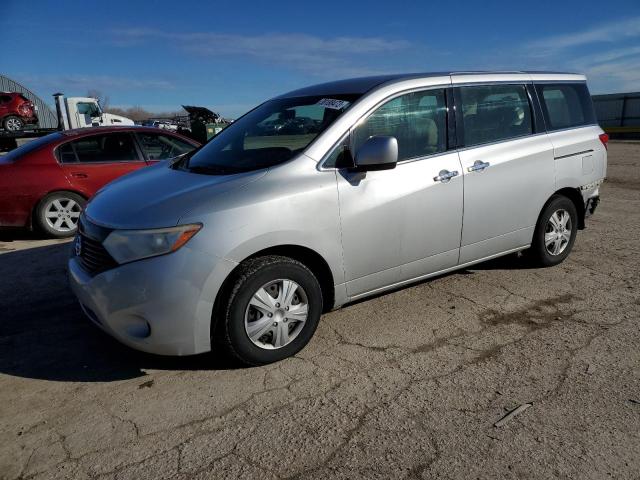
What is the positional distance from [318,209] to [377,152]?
527mm

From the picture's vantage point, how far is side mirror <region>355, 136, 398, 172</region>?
3.13 metres

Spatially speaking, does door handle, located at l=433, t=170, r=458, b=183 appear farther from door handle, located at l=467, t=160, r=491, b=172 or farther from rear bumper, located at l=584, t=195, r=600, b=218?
rear bumper, located at l=584, t=195, r=600, b=218

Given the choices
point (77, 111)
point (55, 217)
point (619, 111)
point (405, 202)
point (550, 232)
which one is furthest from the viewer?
point (619, 111)

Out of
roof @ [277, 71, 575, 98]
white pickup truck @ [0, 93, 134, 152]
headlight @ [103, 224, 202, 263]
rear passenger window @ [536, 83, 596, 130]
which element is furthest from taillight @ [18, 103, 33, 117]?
rear passenger window @ [536, 83, 596, 130]

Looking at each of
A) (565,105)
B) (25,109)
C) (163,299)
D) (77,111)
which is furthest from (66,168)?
(77,111)

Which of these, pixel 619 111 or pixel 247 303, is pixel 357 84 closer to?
pixel 247 303

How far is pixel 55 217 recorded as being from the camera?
6.36 metres

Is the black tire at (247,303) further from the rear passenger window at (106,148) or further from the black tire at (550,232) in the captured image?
the rear passenger window at (106,148)

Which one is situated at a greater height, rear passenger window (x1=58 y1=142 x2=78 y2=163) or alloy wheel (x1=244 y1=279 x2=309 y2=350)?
rear passenger window (x1=58 y1=142 x2=78 y2=163)

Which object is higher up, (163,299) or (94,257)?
(94,257)

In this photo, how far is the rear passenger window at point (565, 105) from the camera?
4578 mm

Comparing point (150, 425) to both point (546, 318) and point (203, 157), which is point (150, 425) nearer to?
point (203, 157)

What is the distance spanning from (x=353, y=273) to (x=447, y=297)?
120 centimetres

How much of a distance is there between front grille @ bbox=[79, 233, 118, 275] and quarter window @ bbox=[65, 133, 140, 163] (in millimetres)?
3851
